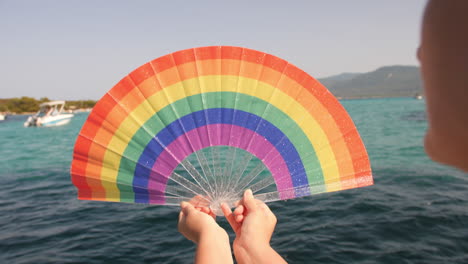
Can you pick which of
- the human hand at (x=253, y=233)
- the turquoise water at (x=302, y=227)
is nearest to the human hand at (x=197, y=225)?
the human hand at (x=253, y=233)

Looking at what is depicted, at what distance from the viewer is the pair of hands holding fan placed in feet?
5.08

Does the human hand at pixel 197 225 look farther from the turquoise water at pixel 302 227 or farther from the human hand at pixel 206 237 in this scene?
the turquoise water at pixel 302 227

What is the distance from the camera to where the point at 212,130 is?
293 centimetres

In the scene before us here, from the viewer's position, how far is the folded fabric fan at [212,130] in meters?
2.75

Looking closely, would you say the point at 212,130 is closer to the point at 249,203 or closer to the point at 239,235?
the point at 249,203

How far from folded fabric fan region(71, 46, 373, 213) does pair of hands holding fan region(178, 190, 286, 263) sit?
0.63 metres

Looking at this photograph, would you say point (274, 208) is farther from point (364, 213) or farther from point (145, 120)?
point (145, 120)

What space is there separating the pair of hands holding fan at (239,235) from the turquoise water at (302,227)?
3.66 m

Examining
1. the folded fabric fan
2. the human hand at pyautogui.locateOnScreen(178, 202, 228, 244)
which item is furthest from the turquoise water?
the human hand at pyautogui.locateOnScreen(178, 202, 228, 244)

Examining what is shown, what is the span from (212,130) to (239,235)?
128 cm

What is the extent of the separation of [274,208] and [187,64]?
5.88m

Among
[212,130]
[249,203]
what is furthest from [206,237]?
[212,130]

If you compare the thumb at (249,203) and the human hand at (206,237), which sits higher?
the thumb at (249,203)

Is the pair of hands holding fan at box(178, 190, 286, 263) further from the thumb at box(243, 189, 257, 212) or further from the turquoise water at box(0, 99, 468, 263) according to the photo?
the turquoise water at box(0, 99, 468, 263)
